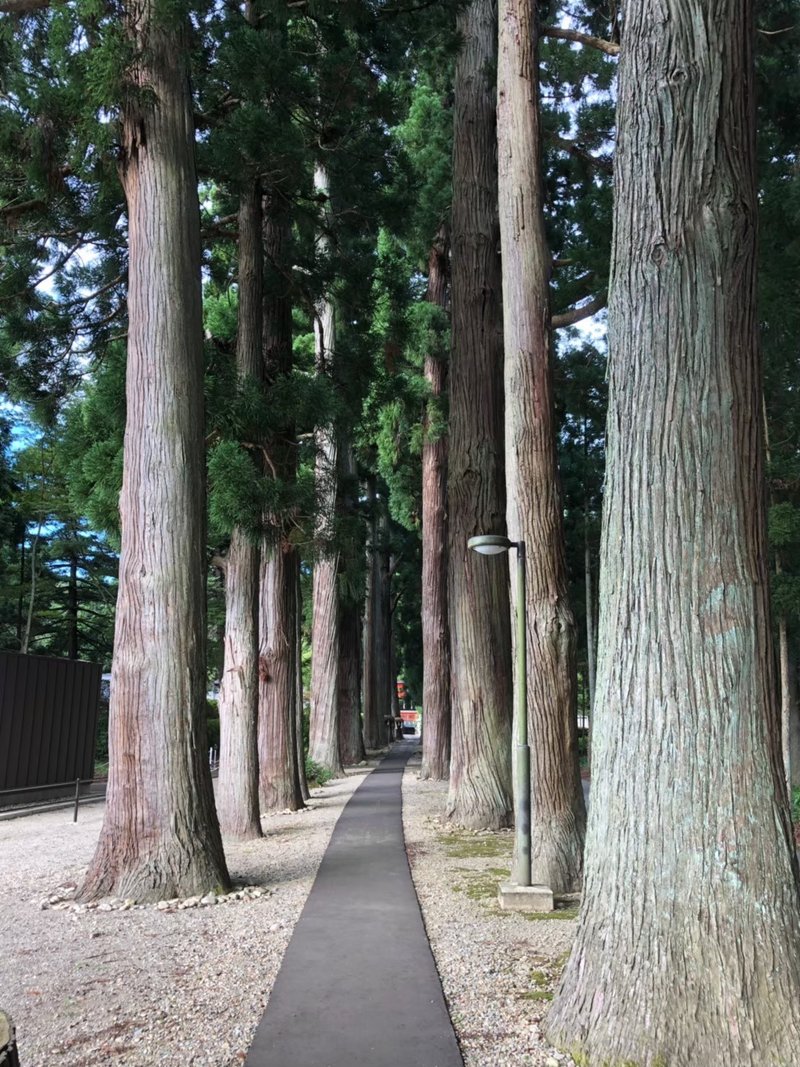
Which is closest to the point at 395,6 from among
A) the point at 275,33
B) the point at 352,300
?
the point at 275,33

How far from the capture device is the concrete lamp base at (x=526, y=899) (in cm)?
613

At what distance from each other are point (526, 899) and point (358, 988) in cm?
223

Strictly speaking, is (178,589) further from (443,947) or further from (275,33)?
(275,33)

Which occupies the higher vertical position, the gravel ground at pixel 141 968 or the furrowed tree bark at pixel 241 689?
the furrowed tree bark at pixel 241 689

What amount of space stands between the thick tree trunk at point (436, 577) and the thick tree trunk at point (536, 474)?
9173mm

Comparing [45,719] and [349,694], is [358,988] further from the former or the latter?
[349,694]

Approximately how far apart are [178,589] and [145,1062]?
3.90 m

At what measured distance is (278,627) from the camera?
11.6 meters

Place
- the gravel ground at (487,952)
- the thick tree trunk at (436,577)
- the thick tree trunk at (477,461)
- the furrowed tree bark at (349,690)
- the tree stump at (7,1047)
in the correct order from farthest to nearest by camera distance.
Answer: the furrowed tree bark at (349,690) → the thick tree trunk at (436,577) → the thick tree trunk at (477,461) → the gravel ground at (487,952) → the tree stump at (7,1047)

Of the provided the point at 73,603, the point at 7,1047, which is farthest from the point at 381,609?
the point at 7,1047

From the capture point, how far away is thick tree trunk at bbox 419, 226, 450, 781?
1720cm

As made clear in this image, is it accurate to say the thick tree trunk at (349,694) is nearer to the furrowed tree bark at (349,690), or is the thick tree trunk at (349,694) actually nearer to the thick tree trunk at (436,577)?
the furrowed tree bark at (349,690)

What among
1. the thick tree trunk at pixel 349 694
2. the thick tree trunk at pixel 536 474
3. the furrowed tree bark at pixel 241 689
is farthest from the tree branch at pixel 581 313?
the thick tree trunk at pixel 349 694

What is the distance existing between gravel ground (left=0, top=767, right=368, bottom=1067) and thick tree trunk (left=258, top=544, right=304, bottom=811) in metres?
3.57
